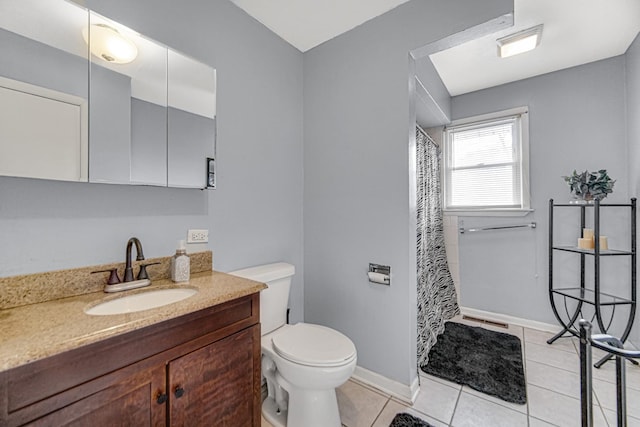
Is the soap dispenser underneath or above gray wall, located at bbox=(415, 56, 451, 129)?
underneath

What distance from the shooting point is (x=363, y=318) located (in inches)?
78.3

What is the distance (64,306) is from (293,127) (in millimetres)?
1760

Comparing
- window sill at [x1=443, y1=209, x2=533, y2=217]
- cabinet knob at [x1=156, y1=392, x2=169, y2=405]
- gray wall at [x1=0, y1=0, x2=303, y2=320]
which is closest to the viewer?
cabinet knob at [x1=156, y1=392, x2=169, y2=405]

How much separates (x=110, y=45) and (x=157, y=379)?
1.42m

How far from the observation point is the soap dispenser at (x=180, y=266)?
1379mm

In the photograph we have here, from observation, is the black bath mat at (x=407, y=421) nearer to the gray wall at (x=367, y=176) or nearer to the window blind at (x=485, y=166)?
the gray wall at (x=367, y=176)

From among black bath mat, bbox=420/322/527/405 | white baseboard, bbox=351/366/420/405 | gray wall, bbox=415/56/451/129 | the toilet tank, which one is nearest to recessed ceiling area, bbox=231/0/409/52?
gray wall, bbox=415/56/451/129

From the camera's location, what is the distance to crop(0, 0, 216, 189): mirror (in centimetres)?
104

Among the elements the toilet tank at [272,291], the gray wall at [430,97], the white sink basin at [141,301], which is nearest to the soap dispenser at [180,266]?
the white sink basin at [141,301]

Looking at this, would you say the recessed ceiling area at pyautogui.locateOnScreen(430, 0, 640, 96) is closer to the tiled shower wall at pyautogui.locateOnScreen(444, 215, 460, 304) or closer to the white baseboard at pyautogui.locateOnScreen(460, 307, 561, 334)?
the tiled shower wall at pyautogui.locateOnScreen(444, 215, 460, 304)

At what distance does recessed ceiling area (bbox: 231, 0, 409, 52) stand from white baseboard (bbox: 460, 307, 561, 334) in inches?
121

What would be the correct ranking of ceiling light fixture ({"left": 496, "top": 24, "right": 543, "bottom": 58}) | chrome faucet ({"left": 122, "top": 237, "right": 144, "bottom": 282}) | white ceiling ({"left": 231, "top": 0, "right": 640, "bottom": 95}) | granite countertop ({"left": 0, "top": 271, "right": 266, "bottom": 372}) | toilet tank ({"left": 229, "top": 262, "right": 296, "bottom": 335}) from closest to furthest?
granite countertop ({"left": 0, "top": 271, "right": 266, "bottom": 372})
chrome faucet ({"left": 122, "top": 237, "right": 144, "bottom": 282})
toilet tank ({"left": 229, "top": 262, "right": 296, "bottom": 335})
white ceiling ({"left": 231, "top": 0, "right": 640, "bottom": 95})
ceiling light fixture ({"left": 496, "top": 24, "right": 543, "bottom": 58})

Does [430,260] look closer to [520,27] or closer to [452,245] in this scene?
[452,245]

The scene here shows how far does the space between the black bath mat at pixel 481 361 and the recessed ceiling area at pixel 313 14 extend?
2597 mm
